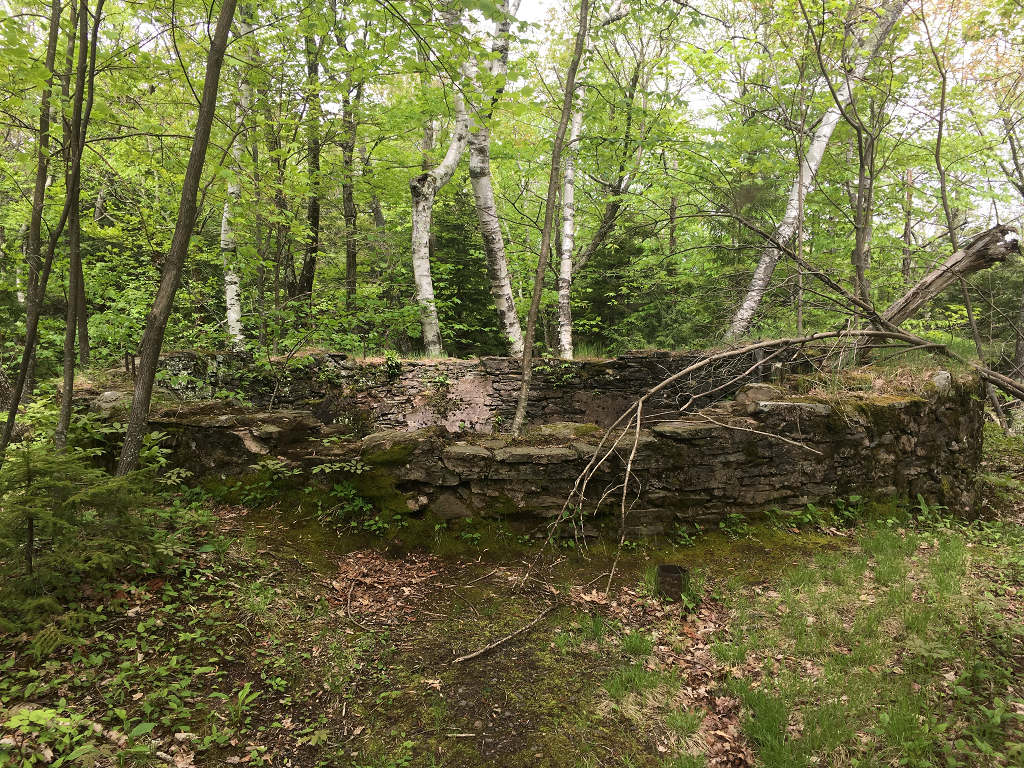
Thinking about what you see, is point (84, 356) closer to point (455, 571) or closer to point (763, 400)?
point (455, 571)

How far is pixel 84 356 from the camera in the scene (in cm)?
654

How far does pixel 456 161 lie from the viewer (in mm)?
9031

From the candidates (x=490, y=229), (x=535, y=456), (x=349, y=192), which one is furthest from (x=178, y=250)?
(x=349, y=192)

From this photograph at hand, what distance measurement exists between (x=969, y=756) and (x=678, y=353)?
7683 millimetres

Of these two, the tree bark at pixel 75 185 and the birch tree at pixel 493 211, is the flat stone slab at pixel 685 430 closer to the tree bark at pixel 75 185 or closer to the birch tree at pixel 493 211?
the birch tree at pixel 493 211

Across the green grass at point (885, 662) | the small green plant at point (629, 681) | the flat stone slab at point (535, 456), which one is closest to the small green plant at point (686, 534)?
the green grass at point (885, 662)

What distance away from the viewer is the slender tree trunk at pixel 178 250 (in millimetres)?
3312

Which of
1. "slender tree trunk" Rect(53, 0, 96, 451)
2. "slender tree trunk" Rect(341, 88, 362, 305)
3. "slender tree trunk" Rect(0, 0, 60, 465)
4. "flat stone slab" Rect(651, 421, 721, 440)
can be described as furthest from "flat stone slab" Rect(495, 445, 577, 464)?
"slender tree trunk" Rect(341, 88, 362, 305)

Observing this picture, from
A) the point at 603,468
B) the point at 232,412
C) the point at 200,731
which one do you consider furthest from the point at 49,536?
the point at 603,468

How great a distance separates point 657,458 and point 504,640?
7.88 ft

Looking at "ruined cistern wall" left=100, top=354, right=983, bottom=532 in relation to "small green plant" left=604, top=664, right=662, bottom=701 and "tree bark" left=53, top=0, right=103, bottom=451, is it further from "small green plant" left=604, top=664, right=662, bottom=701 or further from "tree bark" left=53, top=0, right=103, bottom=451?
"small green plant" left=604, top=664, right=662, bottom=701

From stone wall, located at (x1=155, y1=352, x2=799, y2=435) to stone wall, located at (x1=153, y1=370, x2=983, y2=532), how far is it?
7.23 feet

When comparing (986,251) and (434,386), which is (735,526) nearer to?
(986,251)

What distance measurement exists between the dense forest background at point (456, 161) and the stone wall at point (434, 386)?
603 millimetres
